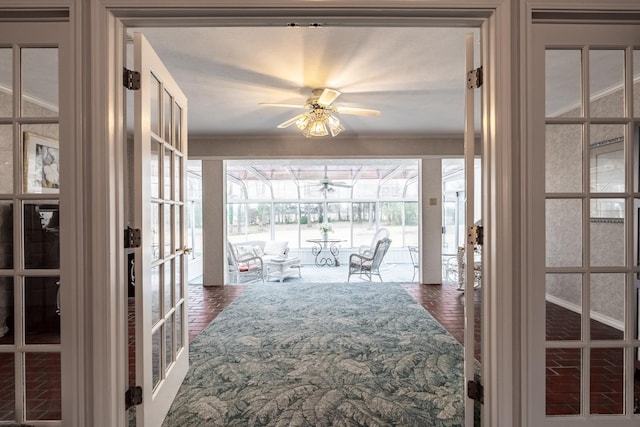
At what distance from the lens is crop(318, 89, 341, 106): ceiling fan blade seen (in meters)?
2.93

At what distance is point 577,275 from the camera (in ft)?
4.76

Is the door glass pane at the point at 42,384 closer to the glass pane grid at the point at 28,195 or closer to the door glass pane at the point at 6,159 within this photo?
the glass pane grid at the point at 28,195

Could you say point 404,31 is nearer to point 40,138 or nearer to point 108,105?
point 108,105

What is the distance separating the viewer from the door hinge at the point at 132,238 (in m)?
1.42

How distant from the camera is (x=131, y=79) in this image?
1449 mm

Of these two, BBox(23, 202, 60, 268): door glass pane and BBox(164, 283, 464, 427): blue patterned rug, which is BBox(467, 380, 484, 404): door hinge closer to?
BBox(164, 283, 464, 427): blue patterned rug

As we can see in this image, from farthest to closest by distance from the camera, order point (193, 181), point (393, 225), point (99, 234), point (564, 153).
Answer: point (393, 225) < point (193, 181) < point (564, 153) < point (99, 234)

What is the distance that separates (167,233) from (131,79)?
0.81 meters

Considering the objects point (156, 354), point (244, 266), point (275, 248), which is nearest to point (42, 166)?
point (156, 354)

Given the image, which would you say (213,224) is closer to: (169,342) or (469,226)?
(169,342)

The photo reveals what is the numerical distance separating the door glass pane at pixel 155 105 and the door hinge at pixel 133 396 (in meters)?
1.21

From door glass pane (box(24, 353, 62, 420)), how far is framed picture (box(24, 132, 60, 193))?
793 millimetres

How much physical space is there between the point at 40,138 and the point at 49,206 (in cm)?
30

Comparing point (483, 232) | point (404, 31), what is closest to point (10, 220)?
point (483, 232)
